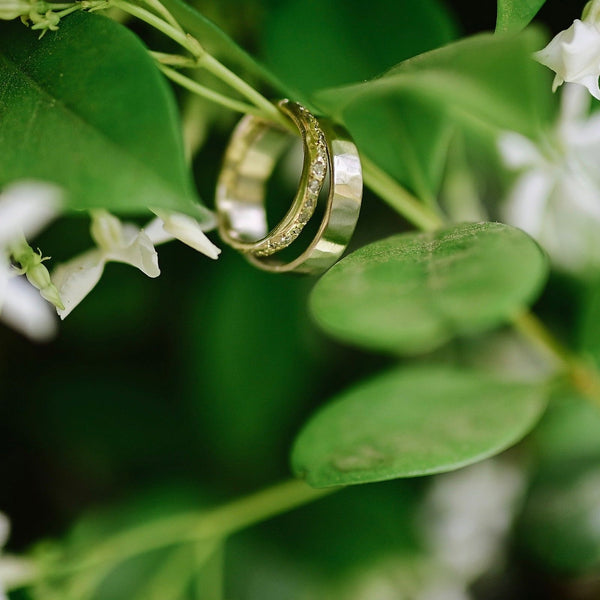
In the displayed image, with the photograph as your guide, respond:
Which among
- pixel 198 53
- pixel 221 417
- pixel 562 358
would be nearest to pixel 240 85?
pixel 198 53

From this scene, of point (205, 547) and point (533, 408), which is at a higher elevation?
point (533, 408)

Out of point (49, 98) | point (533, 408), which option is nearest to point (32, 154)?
point (49, 98)

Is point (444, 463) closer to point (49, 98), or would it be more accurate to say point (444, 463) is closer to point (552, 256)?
point (49, 98)

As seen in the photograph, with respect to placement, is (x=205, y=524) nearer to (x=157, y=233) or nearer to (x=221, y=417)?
(x=221, y=417)

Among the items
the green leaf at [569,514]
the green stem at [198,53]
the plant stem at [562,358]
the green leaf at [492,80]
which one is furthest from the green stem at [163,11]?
the green leaf at [569,514]

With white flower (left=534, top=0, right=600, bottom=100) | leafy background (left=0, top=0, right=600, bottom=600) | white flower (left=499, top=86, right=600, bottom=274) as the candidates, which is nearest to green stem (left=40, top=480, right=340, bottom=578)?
leafy background (left=0, top=0, right=600, bottom=600)

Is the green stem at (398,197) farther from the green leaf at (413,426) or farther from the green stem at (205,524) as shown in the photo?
the green stem at (205,524)

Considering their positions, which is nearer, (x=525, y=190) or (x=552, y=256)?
A: (x=525, y=190)
